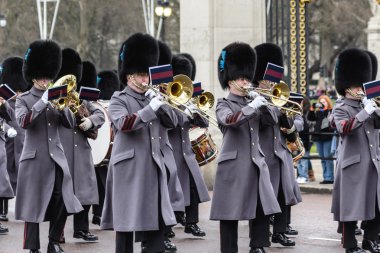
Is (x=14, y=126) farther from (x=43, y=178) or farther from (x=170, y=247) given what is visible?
(x=43, y=178)

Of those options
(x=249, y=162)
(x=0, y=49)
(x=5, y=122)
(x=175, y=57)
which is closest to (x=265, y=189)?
(x=249, y=162)

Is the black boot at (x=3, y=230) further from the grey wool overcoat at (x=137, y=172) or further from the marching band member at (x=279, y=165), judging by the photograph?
the grey wool overcoat at (x=137, y=172)

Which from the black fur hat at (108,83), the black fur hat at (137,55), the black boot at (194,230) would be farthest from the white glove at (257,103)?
the black fur hat at (108,83)

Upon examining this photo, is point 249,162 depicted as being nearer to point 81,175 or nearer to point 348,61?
point 348,61

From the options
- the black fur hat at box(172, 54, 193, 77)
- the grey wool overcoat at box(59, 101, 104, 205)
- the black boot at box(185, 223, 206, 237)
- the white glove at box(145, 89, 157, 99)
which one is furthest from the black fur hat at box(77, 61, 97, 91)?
the white glove at box(145, 89, 157, 99)

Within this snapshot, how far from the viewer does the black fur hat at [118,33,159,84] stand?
9352 mm

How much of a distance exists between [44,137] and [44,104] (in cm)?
46

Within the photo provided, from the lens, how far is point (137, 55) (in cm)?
941

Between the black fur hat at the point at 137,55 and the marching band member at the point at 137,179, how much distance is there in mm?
184

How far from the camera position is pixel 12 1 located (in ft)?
149

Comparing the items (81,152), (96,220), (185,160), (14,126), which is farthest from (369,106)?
(14,126)

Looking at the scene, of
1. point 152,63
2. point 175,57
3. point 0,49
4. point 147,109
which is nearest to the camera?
point 147,109

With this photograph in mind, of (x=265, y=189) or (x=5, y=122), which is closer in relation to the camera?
(x=265, y=189)

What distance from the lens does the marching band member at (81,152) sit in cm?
1127
